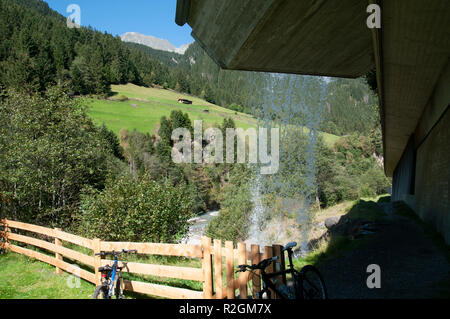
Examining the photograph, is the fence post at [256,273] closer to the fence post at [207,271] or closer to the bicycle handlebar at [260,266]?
the bicycle handlebar at [260,266]

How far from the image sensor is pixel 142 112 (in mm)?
71688

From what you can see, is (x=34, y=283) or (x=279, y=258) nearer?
(x=279, y=258)

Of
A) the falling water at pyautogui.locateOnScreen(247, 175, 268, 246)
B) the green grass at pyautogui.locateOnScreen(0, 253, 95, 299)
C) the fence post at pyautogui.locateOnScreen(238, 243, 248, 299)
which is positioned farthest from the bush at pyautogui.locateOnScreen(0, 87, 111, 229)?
the falling water at pyautogui.locateOnScreen(247, 175, 268, 246)

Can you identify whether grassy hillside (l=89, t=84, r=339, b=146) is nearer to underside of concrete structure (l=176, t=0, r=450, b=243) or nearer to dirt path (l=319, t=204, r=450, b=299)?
underside of concrete structure (l=176, t=0, r=450, b=243)

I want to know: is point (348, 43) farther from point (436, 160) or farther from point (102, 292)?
point (436, 160)

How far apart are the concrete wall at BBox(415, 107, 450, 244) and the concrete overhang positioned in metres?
1.64

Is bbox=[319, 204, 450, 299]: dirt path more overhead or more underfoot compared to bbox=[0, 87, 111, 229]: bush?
more underfoot

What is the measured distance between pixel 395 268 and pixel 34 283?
6338 millimetres

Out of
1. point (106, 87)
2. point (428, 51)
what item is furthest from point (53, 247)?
point (106, 87)

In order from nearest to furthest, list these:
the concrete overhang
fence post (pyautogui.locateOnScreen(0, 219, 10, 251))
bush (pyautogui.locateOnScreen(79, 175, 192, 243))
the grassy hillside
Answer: the concrete overhang, fence post (pyautogui.locateOnScreen(0, 219, 10, 251)), bush (pyautogui.locateOnScreen(79, 175, 192, 243)), the grassy hillside

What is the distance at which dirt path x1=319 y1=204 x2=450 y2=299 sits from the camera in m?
4.63

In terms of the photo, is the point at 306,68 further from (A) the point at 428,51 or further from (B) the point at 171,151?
(B) the point at 171,151

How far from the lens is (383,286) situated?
191 inches

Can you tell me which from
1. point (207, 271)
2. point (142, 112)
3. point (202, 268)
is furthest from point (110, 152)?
point (142, 112)
